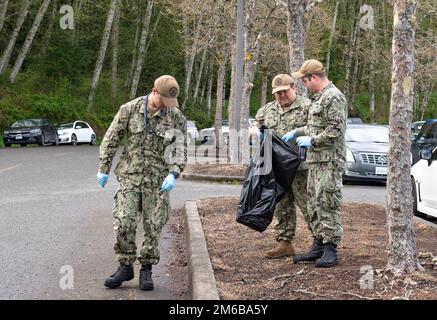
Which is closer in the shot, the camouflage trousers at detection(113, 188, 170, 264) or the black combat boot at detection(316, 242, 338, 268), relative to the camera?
the camouflage trousers at detection(113, 188, 170, 264)

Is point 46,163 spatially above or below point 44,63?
below

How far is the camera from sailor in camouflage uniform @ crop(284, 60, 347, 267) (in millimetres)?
6406

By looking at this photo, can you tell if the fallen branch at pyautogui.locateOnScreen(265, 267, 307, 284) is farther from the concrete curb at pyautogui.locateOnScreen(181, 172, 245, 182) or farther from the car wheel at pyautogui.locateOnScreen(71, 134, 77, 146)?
the car wheel at pyautogui.locateOnScreen(71, 134, 77, 146)

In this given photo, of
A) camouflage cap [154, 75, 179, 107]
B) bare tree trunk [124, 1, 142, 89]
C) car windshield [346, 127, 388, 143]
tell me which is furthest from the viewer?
bare tree trunk [124, 1, 142, 89]

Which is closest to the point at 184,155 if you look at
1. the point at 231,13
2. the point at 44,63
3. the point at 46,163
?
the point at 46,163

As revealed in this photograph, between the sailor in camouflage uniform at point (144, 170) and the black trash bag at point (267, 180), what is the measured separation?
818 mm

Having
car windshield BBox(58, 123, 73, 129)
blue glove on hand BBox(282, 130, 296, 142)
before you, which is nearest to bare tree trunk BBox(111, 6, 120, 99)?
car windshield BBox(58, 123, 73, 129)

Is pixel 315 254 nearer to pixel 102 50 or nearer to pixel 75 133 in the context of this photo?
pixel 75 133

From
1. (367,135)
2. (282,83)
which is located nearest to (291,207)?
(282,83)

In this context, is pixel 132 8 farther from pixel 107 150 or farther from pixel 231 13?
pixel 107 150

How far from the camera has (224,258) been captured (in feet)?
22.9

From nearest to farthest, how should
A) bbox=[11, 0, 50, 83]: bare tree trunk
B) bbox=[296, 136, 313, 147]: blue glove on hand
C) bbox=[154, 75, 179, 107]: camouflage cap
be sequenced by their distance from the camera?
bbox=[154, 75, 179, 107]: camouflage cap
bbox=[296, 136, 313, 147]: blue glove on hand
bbox=[11, 0, 50, 83]: bare tree trunk

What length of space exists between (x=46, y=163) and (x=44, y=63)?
995 inches

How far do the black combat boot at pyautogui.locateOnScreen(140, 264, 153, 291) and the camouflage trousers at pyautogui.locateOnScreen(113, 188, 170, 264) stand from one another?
0.22ft
